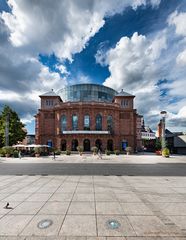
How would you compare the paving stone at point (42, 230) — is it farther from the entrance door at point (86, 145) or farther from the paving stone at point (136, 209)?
the entrance door at point (86, 145)

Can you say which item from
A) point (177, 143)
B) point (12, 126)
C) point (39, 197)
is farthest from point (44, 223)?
point (177, 143)

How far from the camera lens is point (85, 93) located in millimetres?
63312

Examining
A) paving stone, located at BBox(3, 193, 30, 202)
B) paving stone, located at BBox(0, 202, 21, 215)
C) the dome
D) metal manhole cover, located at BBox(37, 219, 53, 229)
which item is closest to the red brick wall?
the dome

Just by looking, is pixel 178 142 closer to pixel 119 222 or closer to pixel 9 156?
pixel 9 156

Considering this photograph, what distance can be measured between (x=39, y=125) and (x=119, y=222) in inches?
2244

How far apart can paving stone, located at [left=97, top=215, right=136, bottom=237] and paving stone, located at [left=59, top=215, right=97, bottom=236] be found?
19 cm

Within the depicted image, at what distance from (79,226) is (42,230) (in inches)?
42.4

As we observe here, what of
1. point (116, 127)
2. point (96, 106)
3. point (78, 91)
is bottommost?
point (116, 127)

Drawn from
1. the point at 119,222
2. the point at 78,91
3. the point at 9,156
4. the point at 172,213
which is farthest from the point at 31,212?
the point at 78,91

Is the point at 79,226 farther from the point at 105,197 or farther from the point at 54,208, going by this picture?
the point at 105,197

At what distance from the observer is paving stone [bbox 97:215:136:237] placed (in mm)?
4676

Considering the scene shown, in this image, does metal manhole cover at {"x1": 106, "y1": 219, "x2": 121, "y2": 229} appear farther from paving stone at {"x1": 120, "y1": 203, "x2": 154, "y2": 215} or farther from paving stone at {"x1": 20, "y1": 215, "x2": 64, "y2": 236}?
paving stone at {"x1": 20, "y1": 215, "x2": 64, "y2": 236}

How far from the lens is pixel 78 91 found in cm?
6397

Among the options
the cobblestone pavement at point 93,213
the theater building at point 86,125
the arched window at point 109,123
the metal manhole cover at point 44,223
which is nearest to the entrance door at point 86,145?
the theater building at point 86,125
